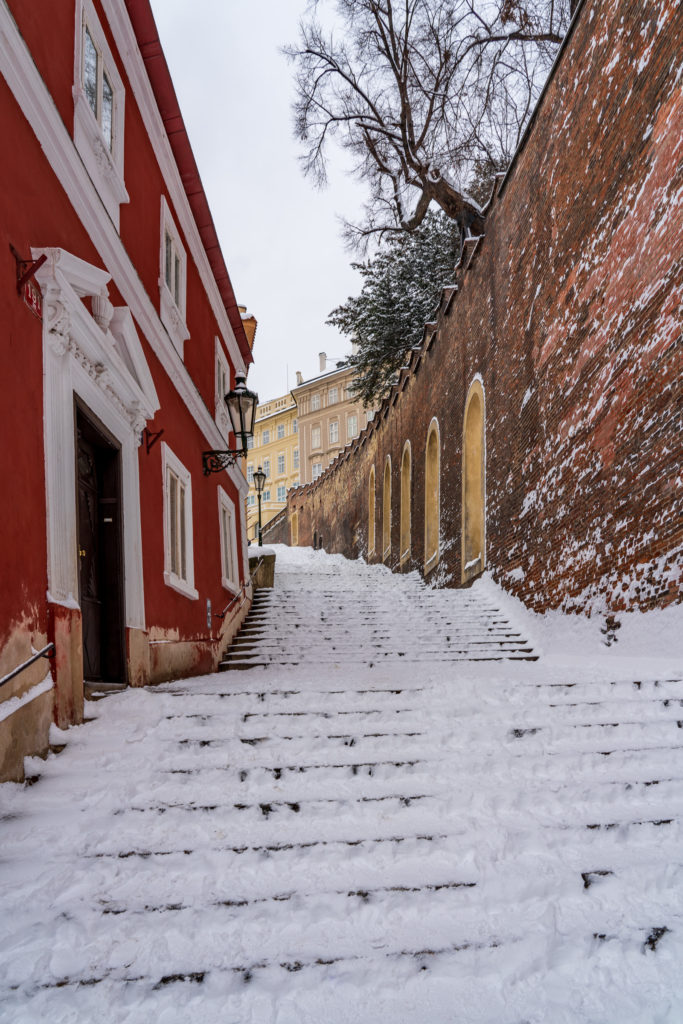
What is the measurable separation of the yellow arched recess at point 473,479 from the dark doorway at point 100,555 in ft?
24.6

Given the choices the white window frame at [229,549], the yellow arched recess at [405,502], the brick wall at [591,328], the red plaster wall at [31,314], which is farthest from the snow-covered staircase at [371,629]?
the yellow arched recess at [405,502]

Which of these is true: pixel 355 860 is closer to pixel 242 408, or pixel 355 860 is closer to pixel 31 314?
pixel 31 314

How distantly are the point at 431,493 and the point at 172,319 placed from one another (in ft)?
32.3

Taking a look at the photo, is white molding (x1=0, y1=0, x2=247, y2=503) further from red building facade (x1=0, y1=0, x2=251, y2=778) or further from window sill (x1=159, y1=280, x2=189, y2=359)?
window sill (x1=159, y1=280, x2=189, y2=359)

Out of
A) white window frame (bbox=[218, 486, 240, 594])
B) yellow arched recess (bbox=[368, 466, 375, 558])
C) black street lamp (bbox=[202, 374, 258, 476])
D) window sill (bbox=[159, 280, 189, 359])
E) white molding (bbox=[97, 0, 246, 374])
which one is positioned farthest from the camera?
yellow arched recess (bbox=[368, 466, 375, 558])

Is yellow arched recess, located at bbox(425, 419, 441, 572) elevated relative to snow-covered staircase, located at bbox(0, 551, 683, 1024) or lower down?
elevated

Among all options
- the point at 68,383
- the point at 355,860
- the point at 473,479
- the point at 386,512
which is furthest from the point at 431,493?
the point at 355,860

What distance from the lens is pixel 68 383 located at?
4270 millimetres

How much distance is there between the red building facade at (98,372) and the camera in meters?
3.56

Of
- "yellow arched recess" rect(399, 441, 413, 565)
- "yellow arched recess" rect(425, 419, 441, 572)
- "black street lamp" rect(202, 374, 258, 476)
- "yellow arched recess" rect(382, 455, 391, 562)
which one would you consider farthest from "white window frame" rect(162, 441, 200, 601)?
"yellow arched recess" rect(382, 455, 391, 562)

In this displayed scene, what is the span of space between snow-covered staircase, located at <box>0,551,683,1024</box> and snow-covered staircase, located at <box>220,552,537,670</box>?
7.83 ft

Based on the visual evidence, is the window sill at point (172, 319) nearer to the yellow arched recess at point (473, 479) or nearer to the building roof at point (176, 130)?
the building roof at point (176, 130)

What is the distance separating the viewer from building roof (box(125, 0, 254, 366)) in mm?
6106

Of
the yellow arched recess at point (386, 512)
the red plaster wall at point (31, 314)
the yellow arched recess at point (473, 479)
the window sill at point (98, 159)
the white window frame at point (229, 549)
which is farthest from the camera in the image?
the yellow arched recess at point (386, 512)
